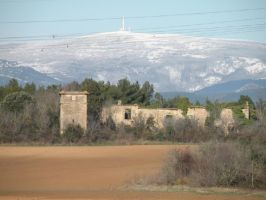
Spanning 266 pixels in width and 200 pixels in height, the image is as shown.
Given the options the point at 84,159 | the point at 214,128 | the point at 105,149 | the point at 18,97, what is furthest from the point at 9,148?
the point at 214,128

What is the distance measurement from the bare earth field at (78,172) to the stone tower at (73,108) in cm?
715

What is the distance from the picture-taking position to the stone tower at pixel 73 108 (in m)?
62.9

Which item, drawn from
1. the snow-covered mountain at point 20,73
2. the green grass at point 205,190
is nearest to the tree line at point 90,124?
the green grass at point 205,190

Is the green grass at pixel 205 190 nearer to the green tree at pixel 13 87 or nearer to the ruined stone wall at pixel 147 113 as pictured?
the ruined stone wall at pixel 147 113

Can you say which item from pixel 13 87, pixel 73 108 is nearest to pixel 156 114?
Result: pixel 73 108

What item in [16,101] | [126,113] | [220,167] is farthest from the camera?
[126,113]

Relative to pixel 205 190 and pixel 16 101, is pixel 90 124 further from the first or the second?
pixel 205 190

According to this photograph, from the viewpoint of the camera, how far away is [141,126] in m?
66.6

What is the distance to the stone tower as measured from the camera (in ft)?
206

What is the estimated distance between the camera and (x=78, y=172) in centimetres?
3609

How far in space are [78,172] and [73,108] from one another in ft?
90.7

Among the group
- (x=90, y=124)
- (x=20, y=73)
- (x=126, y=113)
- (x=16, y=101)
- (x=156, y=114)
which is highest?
(x=20, y=73)

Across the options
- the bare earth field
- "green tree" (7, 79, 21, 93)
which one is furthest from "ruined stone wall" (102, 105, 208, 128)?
"green tree" (7, 79, 21, 93)

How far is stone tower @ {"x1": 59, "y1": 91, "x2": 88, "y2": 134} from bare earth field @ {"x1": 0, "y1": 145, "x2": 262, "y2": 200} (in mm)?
7154
